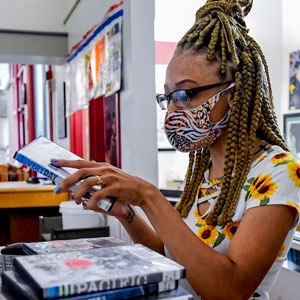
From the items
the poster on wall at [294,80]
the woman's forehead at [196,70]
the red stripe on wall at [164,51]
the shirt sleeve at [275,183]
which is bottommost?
the shirt sleeve at [275,183]

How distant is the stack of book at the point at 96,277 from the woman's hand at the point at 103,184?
18 cm

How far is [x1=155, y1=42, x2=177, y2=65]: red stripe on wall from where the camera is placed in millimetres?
3711

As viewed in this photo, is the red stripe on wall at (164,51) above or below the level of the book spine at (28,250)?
above

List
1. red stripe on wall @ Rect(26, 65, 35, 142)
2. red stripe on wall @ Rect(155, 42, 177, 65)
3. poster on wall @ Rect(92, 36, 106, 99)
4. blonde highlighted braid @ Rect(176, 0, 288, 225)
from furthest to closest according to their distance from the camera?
red stripe on wall @ Rect(26, 65, 35, 142), red stripe on wall @ Rect(155, 42, 177, 65), poster on wall @ Rect(92, 36, 106, 99), blonde highlighted braid @ Rect(176, 0, 288, 225)

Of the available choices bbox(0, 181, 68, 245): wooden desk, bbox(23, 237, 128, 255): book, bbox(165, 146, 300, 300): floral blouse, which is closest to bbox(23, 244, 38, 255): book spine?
bbox(23, 237, 128, 255): book

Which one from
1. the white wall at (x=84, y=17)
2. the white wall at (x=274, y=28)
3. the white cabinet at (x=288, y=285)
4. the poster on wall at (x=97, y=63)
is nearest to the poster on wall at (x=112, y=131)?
the poster on wall at (x=97, y=63)

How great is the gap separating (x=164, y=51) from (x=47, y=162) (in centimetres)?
302

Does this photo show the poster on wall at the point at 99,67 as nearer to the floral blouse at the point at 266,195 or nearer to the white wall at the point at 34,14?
the white wall at the point at 34,14

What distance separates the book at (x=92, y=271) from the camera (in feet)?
1.83

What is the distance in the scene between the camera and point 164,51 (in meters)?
3.79

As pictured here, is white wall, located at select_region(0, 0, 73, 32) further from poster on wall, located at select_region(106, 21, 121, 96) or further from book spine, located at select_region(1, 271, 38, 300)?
book spine, located at select_region(1, 271, 38, 300)

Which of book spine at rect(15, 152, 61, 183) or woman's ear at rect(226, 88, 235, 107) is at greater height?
woman's ear at rect(226, 88, 235, 107)

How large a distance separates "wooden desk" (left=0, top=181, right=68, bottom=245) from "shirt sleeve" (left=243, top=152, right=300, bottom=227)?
2.50 meters

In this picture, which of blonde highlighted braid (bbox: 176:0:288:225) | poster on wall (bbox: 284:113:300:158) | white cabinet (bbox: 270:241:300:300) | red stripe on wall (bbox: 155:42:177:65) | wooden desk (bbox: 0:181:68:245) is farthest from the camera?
red stripe on wall (bbox: 155:42:177:65)
